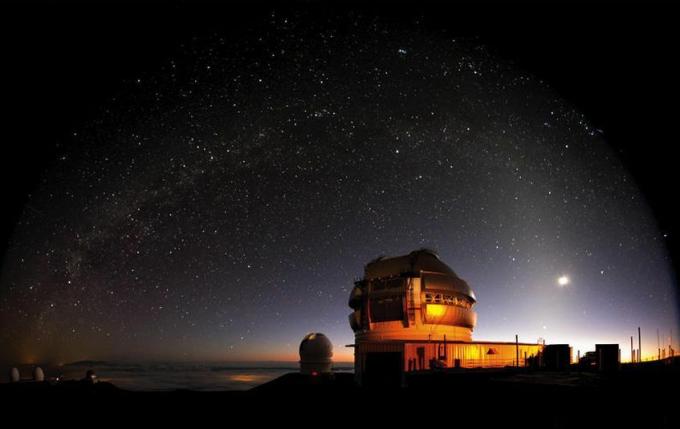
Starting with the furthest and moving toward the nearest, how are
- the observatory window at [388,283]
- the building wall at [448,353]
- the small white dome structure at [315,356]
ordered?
the small white dome structure at [315,356] → the observatory window at [388,283] → the building wall at [448,353]

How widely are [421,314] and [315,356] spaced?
33.2 feet

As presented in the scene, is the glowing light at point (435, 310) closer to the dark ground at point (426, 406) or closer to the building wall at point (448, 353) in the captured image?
the building wall at point (448, 353)

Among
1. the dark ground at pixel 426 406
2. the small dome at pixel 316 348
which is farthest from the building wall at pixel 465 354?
the dark ground at pixel 426 406

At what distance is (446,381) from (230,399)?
9596mm

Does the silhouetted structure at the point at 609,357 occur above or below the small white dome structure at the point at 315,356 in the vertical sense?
above

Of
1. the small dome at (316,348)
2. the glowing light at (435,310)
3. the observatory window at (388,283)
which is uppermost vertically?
the observatory window at (388,283)

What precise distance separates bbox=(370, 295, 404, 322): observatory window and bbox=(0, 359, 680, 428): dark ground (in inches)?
561

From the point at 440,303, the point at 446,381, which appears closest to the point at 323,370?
the point at 440,303

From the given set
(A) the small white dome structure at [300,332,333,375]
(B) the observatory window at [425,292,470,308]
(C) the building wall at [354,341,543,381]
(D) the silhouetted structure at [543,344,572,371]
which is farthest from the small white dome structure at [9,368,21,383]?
(D) the silhouetted structure at [543,344,572,371]

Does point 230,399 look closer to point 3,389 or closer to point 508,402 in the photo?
point 508,402

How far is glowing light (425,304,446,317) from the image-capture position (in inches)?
1396

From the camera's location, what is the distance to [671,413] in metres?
13.2

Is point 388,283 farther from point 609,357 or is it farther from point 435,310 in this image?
point 609,357

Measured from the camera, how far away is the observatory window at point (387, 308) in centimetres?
3572
